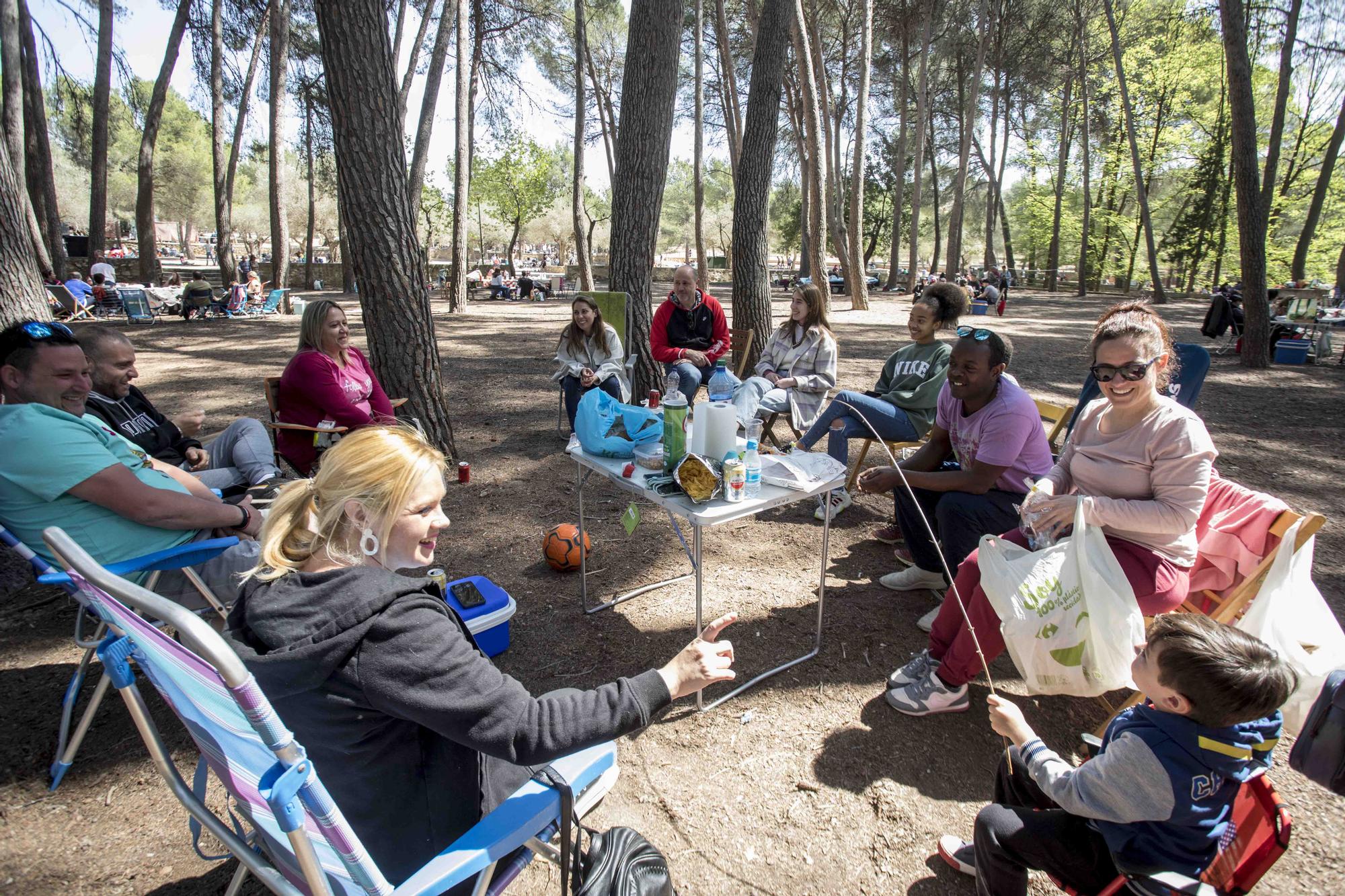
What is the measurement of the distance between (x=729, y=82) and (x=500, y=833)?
16289 mm

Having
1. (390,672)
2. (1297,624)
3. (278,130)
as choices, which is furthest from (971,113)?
(390,672)

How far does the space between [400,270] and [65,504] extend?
8.58ft

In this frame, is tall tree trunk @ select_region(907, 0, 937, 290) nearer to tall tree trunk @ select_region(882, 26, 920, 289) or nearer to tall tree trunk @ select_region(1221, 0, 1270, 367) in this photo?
tall tree trunk @ select_region(882, 26, 920, 289)

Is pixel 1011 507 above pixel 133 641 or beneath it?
beneath

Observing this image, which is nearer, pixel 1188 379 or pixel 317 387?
pixel 1188 379

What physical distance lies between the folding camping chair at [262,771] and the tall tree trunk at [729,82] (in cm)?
1172

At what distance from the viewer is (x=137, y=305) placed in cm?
1362

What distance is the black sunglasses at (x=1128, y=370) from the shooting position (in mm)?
2123

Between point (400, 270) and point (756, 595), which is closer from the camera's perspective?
point (756, 595)

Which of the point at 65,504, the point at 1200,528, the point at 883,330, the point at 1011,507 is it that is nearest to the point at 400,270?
the point at 65,504

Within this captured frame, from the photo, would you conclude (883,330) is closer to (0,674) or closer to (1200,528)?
(1200,528)

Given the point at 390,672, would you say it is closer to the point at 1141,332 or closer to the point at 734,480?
the point at 734,480

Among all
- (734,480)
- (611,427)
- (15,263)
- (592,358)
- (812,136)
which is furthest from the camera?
(812,136)

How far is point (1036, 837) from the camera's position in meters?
1.50
